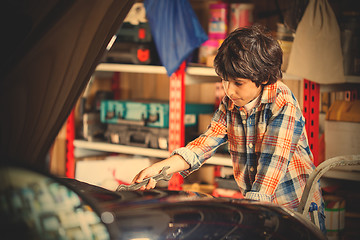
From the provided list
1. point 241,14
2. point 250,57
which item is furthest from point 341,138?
point 250,57

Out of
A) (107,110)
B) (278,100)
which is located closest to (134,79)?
(107,110)

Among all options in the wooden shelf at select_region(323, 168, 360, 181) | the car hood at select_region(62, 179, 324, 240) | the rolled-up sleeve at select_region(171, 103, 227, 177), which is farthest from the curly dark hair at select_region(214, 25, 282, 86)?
the wooden shelf at select_region(323, 168, 360, 181)

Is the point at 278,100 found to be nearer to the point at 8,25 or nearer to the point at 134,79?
the point at 8,25

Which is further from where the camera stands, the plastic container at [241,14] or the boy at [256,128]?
the plastic container at [241,14]

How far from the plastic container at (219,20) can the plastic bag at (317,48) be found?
40cm

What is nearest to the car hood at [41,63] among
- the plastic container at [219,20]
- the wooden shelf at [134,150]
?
the wooden shelf at [134,150]

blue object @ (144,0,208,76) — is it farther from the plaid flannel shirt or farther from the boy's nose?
the boy's nose

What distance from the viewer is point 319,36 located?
2.03 m

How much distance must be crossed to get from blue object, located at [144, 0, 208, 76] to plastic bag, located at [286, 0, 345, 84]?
0.43 metres

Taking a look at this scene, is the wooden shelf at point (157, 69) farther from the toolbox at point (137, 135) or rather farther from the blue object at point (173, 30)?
the toolbox at point (137, 135)

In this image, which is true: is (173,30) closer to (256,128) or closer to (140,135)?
(140,135)

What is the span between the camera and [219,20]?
232cm

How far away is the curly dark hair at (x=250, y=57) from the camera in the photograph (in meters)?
1.11

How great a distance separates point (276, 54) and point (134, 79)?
1.99 metres
